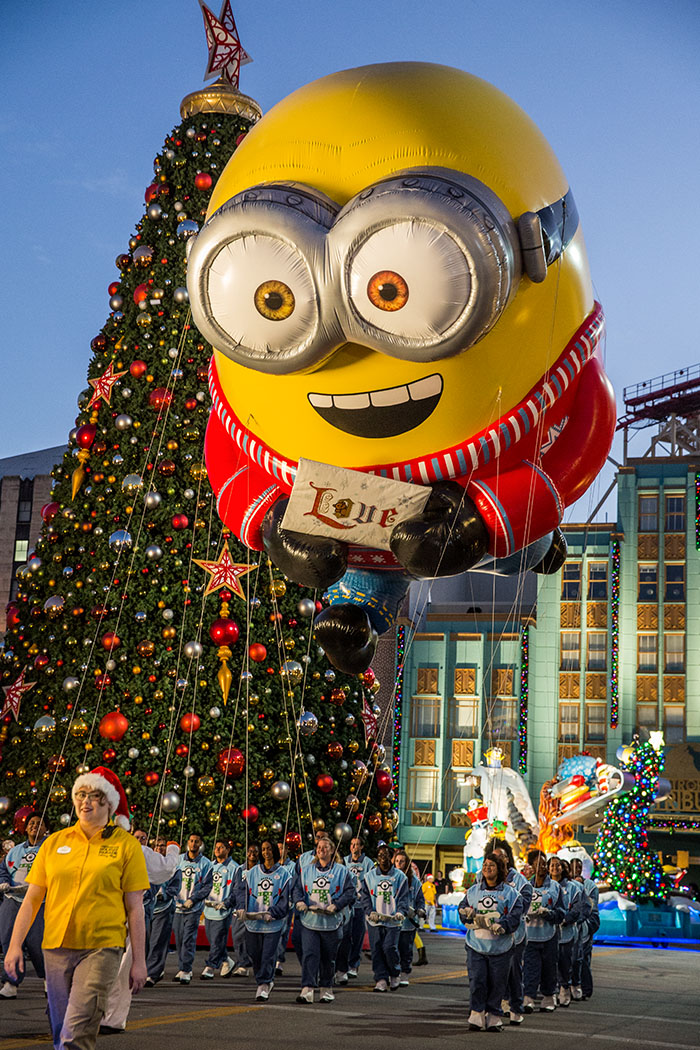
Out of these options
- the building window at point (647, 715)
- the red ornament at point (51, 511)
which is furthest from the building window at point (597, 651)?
the red ornament at point (51, 511)

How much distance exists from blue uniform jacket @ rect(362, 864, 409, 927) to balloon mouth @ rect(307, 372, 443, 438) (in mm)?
7716

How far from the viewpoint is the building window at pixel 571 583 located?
48.8 metres

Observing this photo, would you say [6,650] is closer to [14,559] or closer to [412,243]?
[412,243]

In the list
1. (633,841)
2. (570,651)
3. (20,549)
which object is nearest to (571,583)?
(570,651)

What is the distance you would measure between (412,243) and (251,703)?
9.24 meters

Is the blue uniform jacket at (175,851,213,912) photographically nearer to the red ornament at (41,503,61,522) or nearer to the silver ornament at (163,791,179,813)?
the silver ornament at (163,791,179,813)

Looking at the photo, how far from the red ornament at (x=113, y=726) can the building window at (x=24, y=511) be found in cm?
4621

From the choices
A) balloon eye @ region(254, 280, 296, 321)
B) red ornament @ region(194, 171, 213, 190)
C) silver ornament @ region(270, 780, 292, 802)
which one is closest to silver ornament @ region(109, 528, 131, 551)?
silver ornament @ region(270, 780, 292, 802)

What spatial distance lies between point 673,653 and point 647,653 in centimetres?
100

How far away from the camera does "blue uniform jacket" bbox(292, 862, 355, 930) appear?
11.2m

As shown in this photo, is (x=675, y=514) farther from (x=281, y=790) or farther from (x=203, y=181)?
(x=281, y=790)

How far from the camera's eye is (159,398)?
14.5 metres

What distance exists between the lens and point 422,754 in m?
47.5

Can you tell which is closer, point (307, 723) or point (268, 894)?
point (268, 894)
